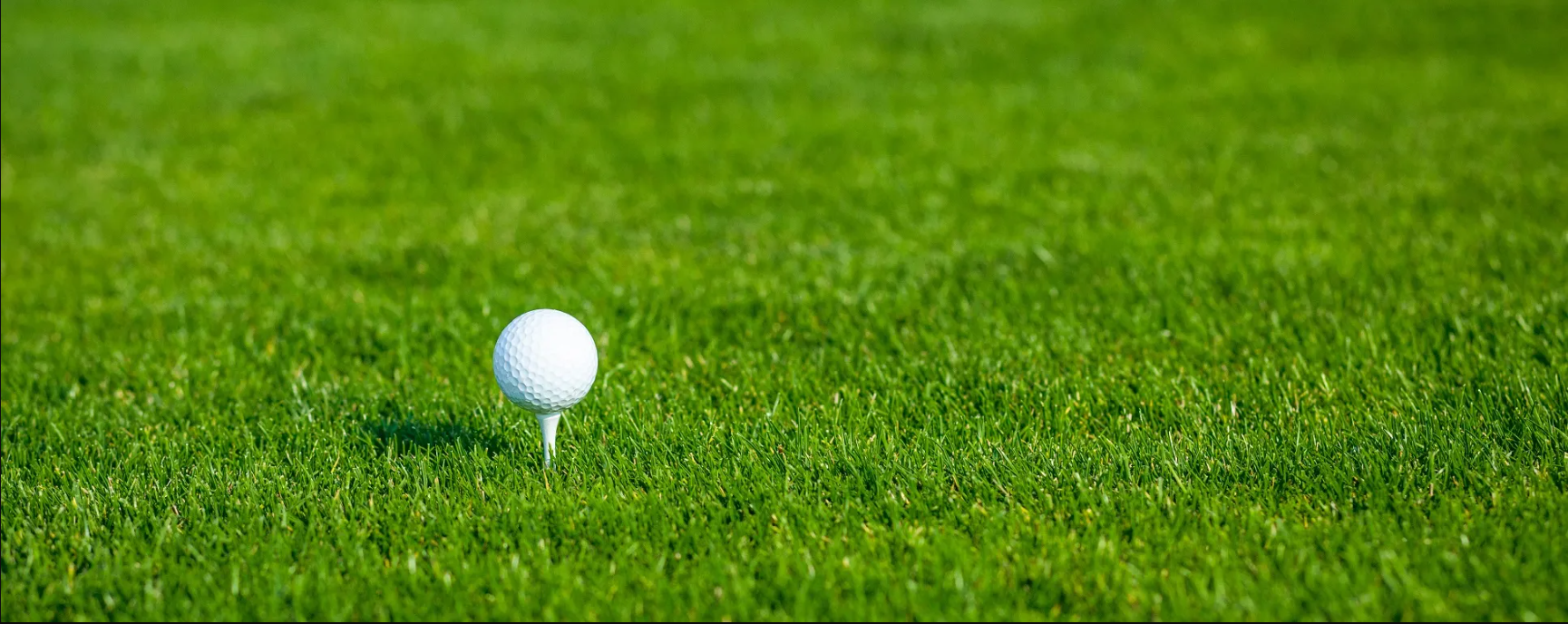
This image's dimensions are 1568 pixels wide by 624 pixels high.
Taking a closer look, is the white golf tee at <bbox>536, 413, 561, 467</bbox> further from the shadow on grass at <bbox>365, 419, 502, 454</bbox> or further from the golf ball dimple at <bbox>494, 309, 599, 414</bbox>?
the shadow on grass at <bbox>365, 419, 502, 454</bbox>

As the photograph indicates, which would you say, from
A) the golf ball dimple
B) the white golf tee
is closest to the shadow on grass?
the white golf tee

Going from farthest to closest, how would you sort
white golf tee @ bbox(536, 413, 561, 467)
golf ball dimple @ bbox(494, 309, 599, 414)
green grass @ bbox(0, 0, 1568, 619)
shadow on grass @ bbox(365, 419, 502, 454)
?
shadow on grass @ bbox(365, 419, 502, 454) → white golf tee @ bbox(536, 413, 561, 467) → golf ball dimple @ bbox(494, 309, 599, 414) → green grass @ bbox(0, 0, 1568, 619)

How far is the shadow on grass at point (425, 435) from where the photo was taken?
4.30m

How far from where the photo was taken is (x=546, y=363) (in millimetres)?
3756

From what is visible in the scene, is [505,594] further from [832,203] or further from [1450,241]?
[1450,241]

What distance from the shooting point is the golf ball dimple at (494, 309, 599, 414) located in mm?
3766

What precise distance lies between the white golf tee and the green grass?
92mm

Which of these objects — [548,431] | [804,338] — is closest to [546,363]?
[548,431]

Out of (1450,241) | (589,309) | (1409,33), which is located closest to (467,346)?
(589,309)

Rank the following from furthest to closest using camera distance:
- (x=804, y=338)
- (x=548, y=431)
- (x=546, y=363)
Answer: (x=804, y=338)
(x=548, y=431)
(x=546, y=363)

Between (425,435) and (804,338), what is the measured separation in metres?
1.82

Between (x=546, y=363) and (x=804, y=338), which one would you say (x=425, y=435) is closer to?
(x=546, y=363)

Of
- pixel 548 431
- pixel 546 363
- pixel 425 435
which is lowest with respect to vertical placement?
pixel 425 435

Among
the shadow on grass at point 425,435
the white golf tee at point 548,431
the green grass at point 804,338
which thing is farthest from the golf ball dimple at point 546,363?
the shadow on grass at point 425,435
